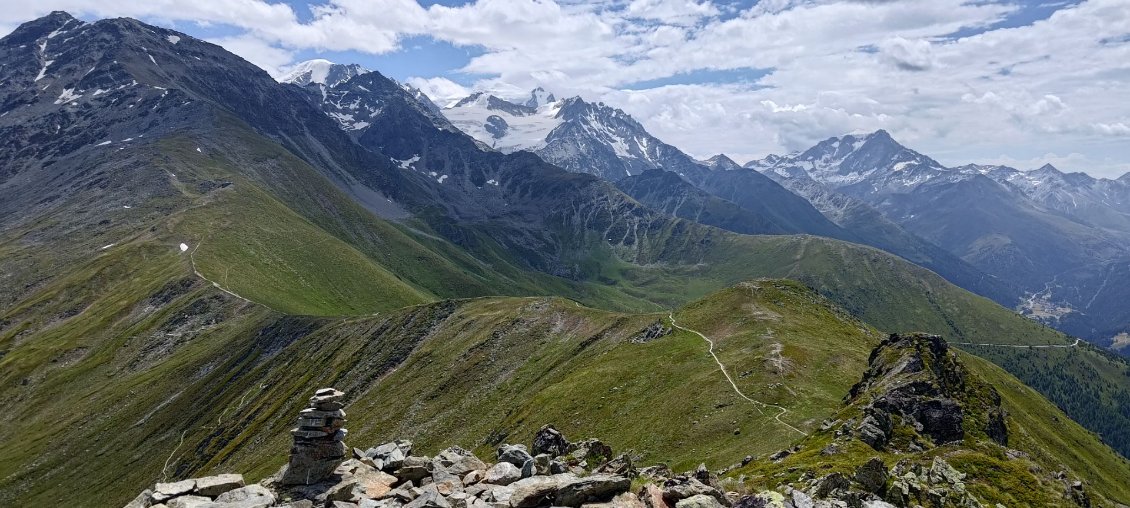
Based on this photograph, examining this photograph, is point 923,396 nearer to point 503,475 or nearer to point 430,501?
point 503,475

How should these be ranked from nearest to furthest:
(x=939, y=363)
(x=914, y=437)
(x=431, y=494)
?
(x=431, y=494) → (x=914, y=437) → (x=939, y=363)

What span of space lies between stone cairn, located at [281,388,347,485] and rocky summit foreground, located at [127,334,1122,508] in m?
0.05

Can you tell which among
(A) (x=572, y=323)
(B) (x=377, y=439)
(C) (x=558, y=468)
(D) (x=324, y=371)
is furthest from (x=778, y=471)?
(D) (x=324, y=371)

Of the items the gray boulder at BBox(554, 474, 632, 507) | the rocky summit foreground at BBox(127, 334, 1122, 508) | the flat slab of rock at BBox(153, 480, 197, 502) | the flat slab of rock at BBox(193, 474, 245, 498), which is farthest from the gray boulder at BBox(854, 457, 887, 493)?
the flat slab of rock at BBox(153, 480, 197, 502)

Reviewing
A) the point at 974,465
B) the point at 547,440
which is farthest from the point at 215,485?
the point at 974,465

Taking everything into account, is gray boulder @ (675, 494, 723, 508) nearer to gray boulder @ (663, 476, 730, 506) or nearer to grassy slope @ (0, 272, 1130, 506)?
gray boulder @ (663, 476, 730, 506)

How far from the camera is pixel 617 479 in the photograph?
27.6 meters

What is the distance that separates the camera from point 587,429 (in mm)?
86312

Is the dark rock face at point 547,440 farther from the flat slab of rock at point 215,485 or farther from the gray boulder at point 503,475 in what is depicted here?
the flat slab of rock at point 215,485

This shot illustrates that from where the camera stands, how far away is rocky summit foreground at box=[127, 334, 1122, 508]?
26.7 metres

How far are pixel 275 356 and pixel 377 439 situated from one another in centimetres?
8520

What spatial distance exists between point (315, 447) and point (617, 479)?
1550 cm

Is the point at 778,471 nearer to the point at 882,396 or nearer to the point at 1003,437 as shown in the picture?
the point at 882,396

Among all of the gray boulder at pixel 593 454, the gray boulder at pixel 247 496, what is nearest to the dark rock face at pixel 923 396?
the gray boulder at pixel 593 454
